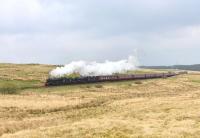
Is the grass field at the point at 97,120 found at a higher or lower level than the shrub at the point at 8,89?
lower

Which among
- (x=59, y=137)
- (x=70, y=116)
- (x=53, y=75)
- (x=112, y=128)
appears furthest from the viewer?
(x=53, y=75)

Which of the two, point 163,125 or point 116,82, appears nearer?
point 163,125

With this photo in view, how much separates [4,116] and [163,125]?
2687 centimetres

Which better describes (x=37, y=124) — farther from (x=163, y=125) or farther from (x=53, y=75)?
(x=53, y=75)

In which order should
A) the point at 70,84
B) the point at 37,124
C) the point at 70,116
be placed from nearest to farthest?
the point at 37,124, the point at 70,116, the point at 70,84

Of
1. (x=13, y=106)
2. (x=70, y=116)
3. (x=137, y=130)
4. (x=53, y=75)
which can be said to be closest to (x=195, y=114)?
(x=137, y=130)

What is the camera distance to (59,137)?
4506 cm

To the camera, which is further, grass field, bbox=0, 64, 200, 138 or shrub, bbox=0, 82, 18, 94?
shrub, bbox=0, 82, 18, 94

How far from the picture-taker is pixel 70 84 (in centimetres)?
13262

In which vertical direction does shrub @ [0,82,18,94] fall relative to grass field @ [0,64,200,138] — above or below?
above

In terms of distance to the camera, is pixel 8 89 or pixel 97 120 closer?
pixel 97 120

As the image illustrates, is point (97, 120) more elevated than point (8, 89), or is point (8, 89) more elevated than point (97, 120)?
point (8, 89)

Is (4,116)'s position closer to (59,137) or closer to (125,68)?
(59,137)

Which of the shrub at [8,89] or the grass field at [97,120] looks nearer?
the grass field at [97,120]
